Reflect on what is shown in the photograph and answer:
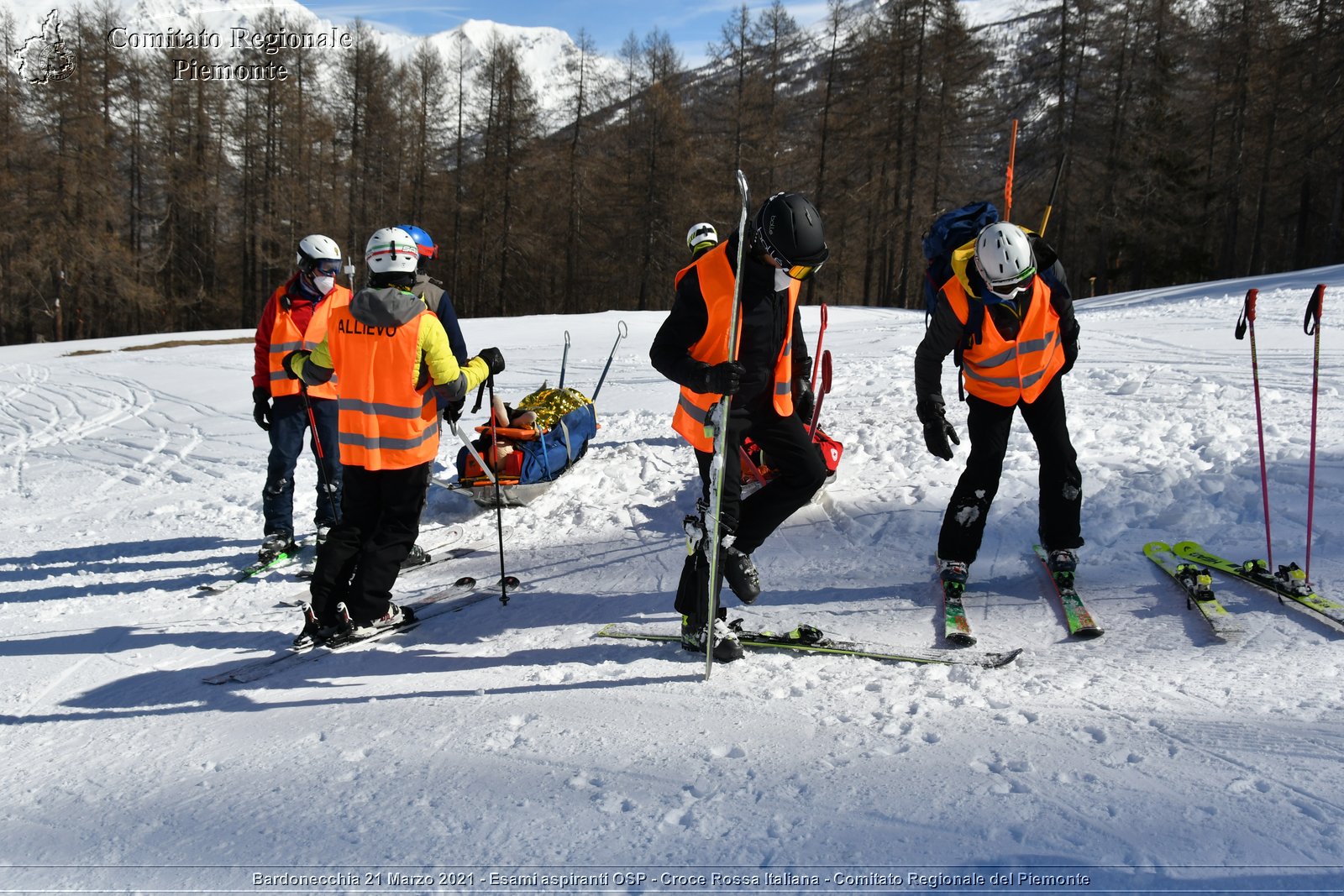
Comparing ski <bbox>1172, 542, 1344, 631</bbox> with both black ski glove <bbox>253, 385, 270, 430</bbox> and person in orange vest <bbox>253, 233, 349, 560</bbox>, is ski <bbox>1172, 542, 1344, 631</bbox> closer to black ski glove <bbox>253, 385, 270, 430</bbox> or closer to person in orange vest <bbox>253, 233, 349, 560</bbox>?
person in orange vest <bbox>253, 233, 349, 560</bbox>

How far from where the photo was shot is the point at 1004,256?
3871 mm

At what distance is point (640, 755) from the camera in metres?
2.89

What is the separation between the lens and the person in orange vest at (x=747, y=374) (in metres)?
3.53

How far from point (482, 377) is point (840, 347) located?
32.5 feet

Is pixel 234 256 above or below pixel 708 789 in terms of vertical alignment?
above

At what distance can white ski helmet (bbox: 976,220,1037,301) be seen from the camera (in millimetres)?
3879

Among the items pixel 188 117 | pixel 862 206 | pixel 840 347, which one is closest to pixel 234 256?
pixel 188 117

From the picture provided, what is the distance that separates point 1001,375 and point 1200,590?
138 centimetres

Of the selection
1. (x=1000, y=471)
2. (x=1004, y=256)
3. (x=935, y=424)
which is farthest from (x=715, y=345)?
(x=1000, y=471)

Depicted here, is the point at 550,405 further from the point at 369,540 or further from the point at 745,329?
the point at 745,329

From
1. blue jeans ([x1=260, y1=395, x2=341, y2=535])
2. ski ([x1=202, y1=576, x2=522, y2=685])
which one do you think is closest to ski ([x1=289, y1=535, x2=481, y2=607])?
blue jeans ([x1=260, y1=395, x2=341, y2=535])

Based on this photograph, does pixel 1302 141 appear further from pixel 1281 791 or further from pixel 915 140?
pixel 1281 791

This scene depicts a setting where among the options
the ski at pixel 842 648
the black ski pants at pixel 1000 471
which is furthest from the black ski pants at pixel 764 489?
the black ski pants at pixel 1000 471

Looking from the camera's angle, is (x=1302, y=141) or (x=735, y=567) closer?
(x=735, y=567)
